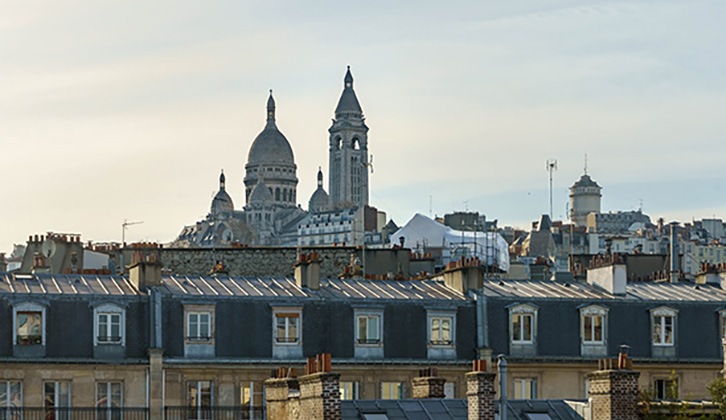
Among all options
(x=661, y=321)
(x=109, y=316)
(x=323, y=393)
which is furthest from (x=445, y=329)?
(x=323, y=393)

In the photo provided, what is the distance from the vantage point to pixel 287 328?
55.3 m

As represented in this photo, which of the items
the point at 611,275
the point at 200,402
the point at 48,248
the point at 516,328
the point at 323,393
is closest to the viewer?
the point at 323,393

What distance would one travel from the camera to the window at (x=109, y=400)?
171ft

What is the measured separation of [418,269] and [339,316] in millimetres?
19251

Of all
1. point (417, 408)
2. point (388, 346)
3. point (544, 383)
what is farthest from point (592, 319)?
point (417, 408)

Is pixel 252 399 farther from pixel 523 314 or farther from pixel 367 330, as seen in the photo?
pixel 523 314

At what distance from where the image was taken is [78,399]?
52000 mm

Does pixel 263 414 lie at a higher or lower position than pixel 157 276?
lower

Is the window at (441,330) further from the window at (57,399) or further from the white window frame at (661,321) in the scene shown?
the window at (57,399)

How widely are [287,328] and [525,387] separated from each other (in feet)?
27.0

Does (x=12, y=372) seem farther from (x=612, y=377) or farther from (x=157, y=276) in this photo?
(x=612, y=377)

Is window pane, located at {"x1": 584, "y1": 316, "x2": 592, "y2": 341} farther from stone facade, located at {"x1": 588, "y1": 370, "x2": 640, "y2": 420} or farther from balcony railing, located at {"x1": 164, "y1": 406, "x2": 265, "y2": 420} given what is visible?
stone facade, located at {"x1": 588, "y1": 370, "x2": 640, "y2": 420}

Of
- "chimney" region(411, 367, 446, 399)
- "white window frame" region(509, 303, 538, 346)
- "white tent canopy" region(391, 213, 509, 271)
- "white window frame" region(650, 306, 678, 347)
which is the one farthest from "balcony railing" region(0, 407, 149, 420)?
"white tent canopy" region(391, 213, 509, 271)

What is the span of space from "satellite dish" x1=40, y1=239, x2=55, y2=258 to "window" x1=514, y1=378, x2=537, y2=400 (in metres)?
24.3
